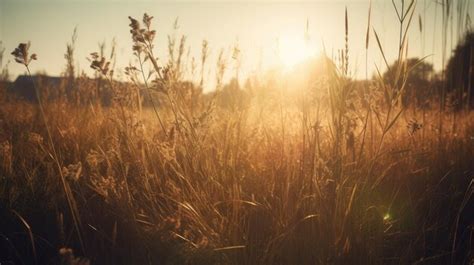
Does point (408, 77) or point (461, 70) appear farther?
point (408, 77)

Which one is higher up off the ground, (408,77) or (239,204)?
(408,77)

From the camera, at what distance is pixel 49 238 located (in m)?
1.33

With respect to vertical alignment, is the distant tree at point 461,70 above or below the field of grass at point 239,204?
above

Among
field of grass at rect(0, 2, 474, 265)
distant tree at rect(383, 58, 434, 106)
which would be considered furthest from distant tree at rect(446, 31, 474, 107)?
field of grass at rect(0, 2, 474, 265)

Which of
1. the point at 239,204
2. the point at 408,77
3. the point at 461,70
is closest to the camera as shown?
the point at 239,204

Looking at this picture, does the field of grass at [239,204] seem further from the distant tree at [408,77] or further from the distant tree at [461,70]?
the distant tree at [461,70]

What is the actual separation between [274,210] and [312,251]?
0.25 meters

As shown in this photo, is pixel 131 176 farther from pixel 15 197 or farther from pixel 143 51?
pixel 143 51

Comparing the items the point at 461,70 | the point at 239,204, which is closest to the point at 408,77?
the point at 461,70

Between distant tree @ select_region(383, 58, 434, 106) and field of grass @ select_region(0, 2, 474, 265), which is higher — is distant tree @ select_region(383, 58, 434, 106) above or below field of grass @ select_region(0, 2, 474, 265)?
above

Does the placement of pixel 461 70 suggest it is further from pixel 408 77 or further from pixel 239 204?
pixel 239 204

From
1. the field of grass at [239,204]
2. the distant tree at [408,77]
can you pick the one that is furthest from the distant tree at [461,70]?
the field of grass at [239,204]

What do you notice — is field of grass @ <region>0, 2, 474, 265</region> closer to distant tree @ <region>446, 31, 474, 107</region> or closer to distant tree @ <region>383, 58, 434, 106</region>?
distant tree @ <region>383, 58, 434, 106</region>

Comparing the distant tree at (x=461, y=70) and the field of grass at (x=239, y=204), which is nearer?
the field of grass at (x=239, y=204)
